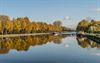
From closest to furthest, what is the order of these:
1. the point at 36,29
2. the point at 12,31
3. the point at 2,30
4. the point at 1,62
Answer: the point at 1,62
the point at 2,30
the point at 12,31
the point at 36,29

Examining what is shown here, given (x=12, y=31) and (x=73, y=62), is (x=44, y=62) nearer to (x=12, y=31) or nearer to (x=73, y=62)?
(x=73, y=62)

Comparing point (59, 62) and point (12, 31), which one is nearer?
point (59, 62)

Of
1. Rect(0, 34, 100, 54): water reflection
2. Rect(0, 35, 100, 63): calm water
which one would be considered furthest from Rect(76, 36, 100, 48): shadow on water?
Rect(0, 35, 100, 63): calm water

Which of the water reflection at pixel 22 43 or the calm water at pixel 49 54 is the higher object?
the water reflection at pixel 22 43

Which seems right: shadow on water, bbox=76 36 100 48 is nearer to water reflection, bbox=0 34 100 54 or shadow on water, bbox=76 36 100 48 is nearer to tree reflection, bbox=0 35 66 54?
water reflection, bbox=0 34 100 54

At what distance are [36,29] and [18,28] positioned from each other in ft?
123

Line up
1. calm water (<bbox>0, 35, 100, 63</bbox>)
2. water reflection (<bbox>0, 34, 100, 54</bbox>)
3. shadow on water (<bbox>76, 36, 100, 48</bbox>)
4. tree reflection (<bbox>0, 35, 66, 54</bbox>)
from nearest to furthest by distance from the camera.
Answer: calm water (<bbox>0, 35, 100, 63</bbox>)
tree reflection (<bbox>0, 35, 66, 54</bbox>)
water reflection (<bbox>0, 34, 100, 54</bbox>)
shadow on water (<bbox>76, 36, 100, 48</bbox>)

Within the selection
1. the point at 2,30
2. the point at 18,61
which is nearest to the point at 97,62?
the point at 18,61

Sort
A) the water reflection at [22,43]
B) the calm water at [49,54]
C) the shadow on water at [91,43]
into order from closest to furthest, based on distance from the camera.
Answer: the calm water at [49,54] → the water reflection at [22,43] → the shadow on water at [91,43]

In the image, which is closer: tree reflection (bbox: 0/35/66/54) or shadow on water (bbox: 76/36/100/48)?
tree reflection (bbox: 0/35/66/54)

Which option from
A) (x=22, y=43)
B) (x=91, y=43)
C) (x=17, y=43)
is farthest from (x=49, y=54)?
(x=22, y=43)

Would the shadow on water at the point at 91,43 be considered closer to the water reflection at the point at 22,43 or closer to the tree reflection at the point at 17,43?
the water reflection at the point at 22,43

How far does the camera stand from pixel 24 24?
115062mm

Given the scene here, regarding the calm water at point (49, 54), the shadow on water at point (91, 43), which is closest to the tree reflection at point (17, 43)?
the calm water at point (49, 54)
